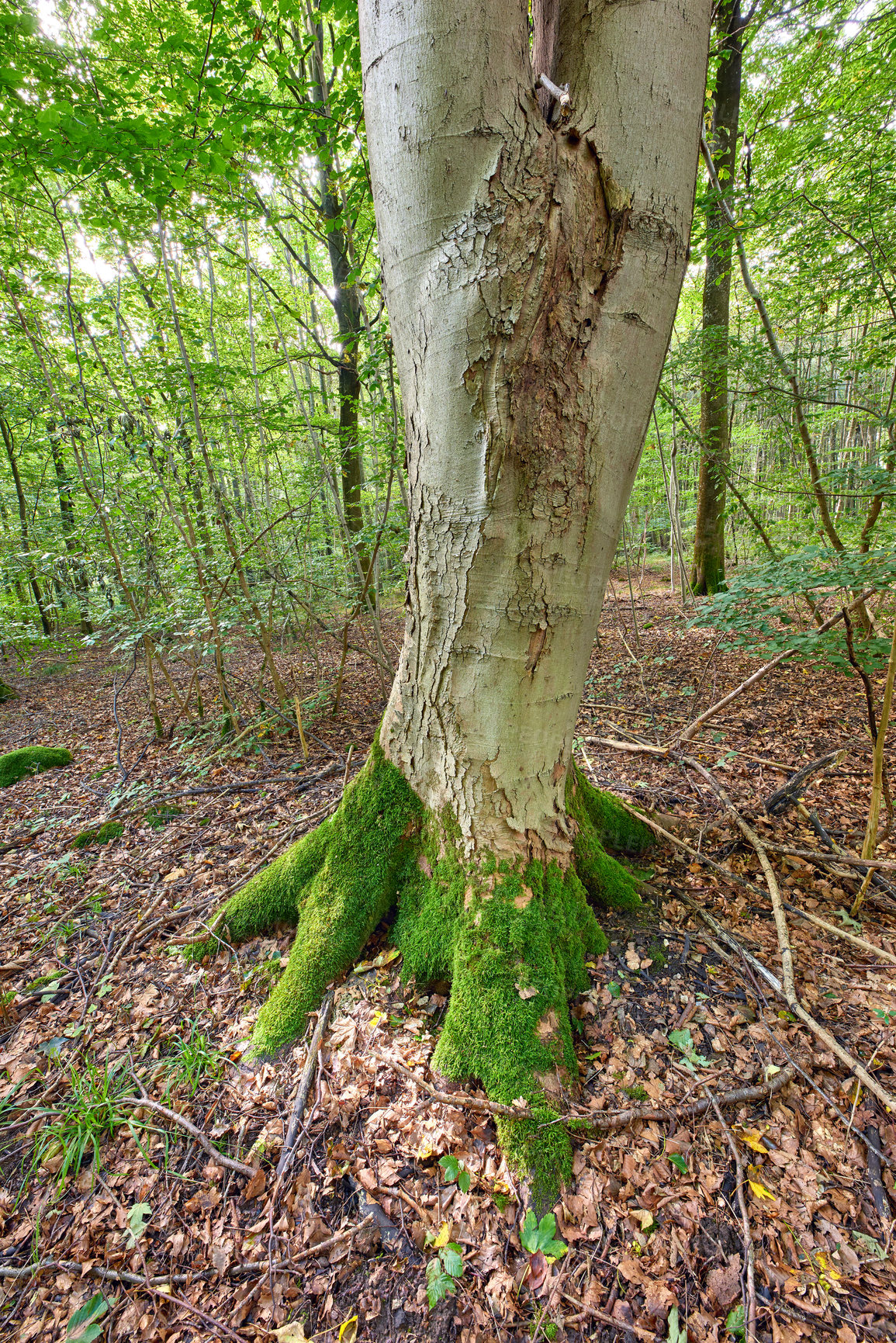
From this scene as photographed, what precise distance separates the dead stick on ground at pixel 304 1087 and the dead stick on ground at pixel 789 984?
1690 millimetres

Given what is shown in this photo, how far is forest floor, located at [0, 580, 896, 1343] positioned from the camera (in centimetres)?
125

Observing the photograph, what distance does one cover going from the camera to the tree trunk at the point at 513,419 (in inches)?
50.3

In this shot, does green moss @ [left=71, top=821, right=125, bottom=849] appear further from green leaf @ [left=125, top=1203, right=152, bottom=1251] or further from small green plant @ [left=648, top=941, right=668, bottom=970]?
small green plant @ [left=648, top=941, right=668, bottom=970]

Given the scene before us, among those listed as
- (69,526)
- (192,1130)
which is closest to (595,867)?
(192,1130)

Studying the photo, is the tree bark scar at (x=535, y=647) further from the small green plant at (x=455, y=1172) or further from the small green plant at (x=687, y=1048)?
the small green plant at (x=455, y=1172)

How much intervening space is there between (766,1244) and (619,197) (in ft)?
9.12

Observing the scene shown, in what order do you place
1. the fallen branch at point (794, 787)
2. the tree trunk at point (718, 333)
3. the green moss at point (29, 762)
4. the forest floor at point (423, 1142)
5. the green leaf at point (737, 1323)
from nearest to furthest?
1. the green leaf at point (737, 1323)
2. the forest floor at point (423, 1142)
3. the fallen branch at point (794, 787)
4. the tree trunk at point (718, 333)
5. the green moss at point (29, 762)

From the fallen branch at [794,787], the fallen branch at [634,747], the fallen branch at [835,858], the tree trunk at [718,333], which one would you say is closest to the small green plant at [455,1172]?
the fallen branch at [835,858]

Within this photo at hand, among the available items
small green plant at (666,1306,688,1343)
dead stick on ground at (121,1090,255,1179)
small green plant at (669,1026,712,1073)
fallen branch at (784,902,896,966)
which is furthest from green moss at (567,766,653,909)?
dead stick on ground at (121,1090,255,1179)

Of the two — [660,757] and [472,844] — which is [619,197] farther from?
[660,757]

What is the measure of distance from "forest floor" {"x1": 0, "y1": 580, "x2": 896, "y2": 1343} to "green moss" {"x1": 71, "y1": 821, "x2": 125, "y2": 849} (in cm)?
58

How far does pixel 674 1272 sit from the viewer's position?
4.15 ft

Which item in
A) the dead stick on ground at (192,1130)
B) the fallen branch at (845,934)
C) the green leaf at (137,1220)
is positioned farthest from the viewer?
the fallen branch at (845,934)

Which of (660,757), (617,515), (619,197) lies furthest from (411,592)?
(660,757)
